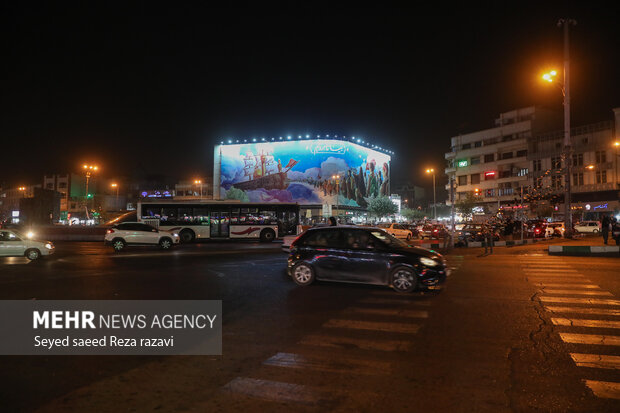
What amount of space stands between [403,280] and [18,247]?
16.4 meters

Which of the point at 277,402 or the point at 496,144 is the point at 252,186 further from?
the point at 277,402

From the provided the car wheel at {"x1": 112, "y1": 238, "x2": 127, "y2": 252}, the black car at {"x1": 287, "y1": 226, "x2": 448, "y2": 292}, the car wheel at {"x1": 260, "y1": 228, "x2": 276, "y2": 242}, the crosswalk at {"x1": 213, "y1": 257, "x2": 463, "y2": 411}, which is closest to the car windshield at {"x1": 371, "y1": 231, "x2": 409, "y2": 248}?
the black car at {"x1": 287, "y1": 226, "x2": 448, "y2": 292}

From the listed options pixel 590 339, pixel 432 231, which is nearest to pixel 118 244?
Result: pixel 590 339

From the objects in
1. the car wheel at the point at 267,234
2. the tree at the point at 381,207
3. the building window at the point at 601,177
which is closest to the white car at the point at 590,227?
the building window at the point at 601,177

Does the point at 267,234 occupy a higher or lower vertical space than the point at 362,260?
lower

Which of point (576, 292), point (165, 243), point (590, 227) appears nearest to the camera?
point (576, 292)

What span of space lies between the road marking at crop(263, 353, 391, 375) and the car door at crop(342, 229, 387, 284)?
4.78 meters

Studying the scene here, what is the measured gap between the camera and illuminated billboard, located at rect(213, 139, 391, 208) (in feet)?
253

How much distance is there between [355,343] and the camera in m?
5.91

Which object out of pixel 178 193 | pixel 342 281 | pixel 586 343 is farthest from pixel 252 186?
pixel 586 343

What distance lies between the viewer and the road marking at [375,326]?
6580 millimetres

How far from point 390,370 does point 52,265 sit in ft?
49.5

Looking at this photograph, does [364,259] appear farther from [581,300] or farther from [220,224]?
[220,224]

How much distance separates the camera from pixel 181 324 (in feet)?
22.9
